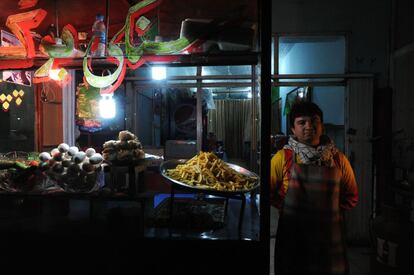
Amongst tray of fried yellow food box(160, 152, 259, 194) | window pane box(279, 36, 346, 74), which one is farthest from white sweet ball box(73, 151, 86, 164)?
window pane box(279, 36, 346, 74)

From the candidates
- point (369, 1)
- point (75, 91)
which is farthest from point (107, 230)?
point (369, 1)

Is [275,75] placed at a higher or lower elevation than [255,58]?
higher

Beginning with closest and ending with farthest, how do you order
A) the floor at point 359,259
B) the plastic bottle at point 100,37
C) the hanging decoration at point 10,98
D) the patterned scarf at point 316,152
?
the patterned scarf at point 316,152 → the plastic bottle at point 100,37 → the floor at point 359,259 → the hanging decoration at point 10,98

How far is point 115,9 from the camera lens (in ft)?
14.9

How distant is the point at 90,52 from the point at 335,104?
4.75 metres

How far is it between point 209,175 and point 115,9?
3.30 meters

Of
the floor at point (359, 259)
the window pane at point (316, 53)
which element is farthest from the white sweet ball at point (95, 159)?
the window pane at point (316, 53)

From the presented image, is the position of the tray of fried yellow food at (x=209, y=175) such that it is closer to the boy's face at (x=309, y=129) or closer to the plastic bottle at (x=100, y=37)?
the boy's face at (x=309, y=129)

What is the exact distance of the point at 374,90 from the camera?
5.14 m

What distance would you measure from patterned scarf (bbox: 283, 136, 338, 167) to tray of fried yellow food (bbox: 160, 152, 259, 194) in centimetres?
48

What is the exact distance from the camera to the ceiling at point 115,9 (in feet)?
14.3

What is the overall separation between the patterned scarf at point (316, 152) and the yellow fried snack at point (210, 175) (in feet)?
1.63

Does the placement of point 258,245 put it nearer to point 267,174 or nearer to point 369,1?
point 267,174

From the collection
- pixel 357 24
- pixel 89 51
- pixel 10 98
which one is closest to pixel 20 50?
pixel 89 51
